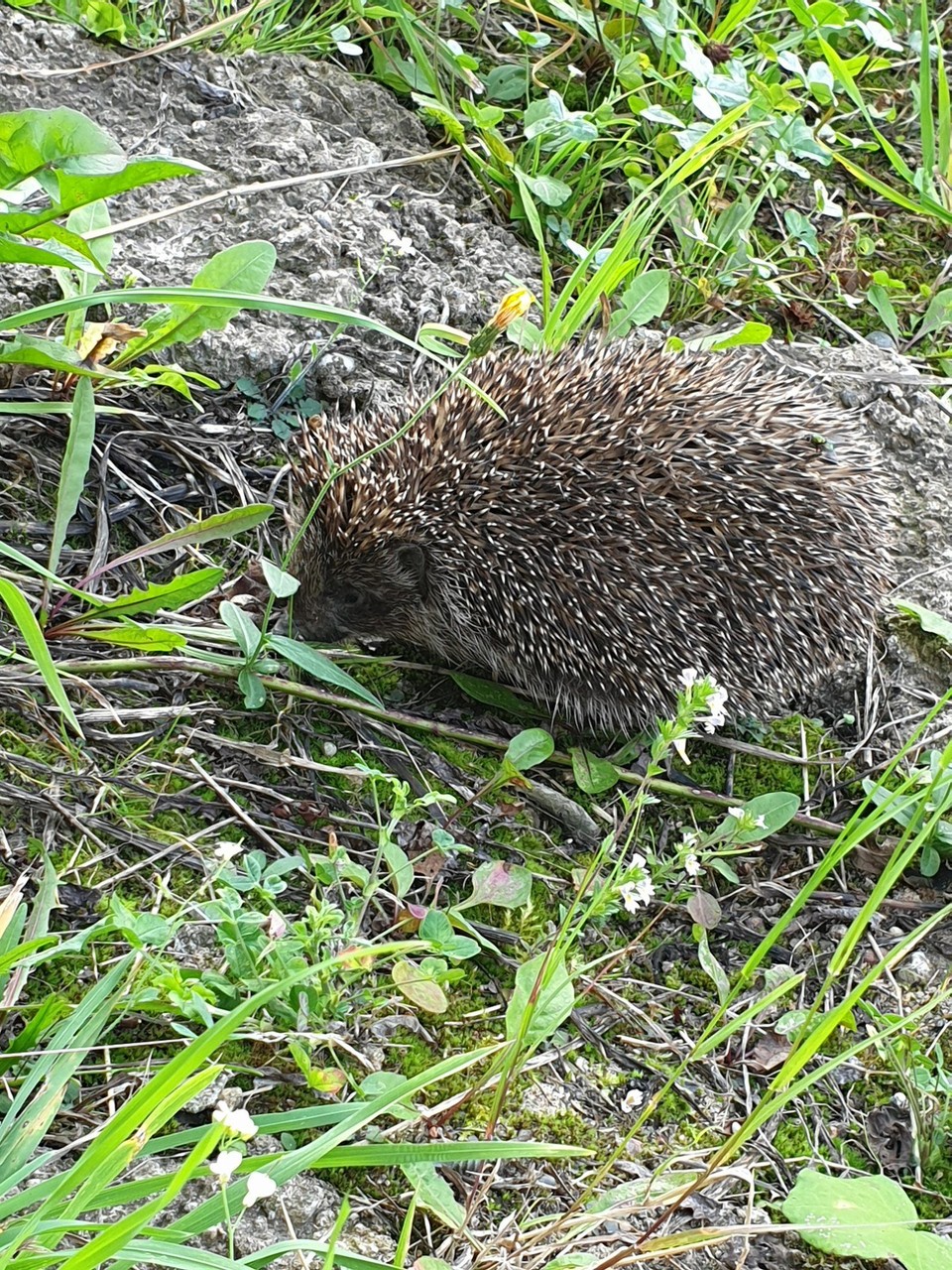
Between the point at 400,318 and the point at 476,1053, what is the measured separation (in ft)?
10.1

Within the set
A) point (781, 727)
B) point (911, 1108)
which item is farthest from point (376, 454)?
point (911, 1108)

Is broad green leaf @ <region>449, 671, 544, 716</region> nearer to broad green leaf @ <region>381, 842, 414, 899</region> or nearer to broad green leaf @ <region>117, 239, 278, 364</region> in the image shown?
broad green leaf @ <region>381, 842, 414, 899</region>

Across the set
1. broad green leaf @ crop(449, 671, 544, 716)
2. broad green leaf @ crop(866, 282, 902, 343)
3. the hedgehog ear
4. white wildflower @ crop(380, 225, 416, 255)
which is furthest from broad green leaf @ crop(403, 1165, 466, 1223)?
broad green leaf @ crop(866, 282, 902, 343)

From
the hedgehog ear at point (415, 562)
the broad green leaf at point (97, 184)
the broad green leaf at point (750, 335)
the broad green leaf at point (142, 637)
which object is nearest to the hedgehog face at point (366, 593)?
the hedgehog ear at point (415, 562)

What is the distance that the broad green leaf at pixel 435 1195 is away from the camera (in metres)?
2.59

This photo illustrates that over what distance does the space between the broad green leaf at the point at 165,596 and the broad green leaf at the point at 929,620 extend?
2.55m

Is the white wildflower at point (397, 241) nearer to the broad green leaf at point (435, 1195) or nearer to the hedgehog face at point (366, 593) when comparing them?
the hedgehog face at point (366, 593)

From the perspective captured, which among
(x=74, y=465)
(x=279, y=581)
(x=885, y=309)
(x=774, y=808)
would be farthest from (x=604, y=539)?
(x=885, y=309)

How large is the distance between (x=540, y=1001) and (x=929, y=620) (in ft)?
7.95

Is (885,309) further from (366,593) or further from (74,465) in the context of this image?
(74,465)

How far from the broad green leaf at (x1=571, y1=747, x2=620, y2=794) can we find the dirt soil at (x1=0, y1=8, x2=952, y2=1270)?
1.20 feet

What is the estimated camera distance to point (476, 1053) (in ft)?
8.25

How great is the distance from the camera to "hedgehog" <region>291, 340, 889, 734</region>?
4.13 metres

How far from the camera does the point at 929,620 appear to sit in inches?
178
